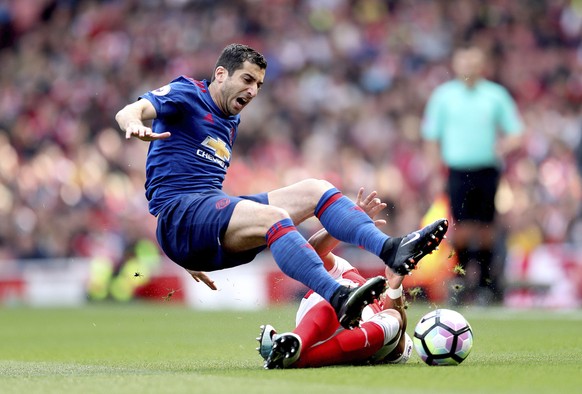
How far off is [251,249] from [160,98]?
104cm

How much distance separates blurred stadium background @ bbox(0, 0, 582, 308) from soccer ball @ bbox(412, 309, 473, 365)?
22.8 ft

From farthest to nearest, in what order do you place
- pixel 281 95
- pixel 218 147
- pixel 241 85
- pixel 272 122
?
pixel 281 95 → pixel 272 122 → pixel 218 147 → pixel 241 85

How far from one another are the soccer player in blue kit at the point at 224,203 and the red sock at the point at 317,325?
24cm

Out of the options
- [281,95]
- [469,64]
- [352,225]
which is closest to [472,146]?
[469,64]

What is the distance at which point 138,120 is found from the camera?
Result: 6.51 m

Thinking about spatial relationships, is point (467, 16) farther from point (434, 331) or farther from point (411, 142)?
point (434, 331)

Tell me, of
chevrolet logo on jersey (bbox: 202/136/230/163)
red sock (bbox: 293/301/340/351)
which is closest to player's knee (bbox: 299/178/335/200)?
chevrolet logo on jersey (bbox: 202/136/230/163)

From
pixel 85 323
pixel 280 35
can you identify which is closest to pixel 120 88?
pixel 280 35

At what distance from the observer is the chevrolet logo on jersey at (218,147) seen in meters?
7.25

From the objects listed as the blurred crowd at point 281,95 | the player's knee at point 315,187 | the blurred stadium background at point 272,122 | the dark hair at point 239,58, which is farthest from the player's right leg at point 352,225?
the blurred crowd at point 281,95

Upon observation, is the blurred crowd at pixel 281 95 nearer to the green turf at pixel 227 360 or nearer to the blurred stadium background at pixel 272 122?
the blurred stadium background at pixel 272 122

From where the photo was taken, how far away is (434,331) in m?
6.68

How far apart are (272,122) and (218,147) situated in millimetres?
11898

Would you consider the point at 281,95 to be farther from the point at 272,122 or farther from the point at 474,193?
the point at 474,193
